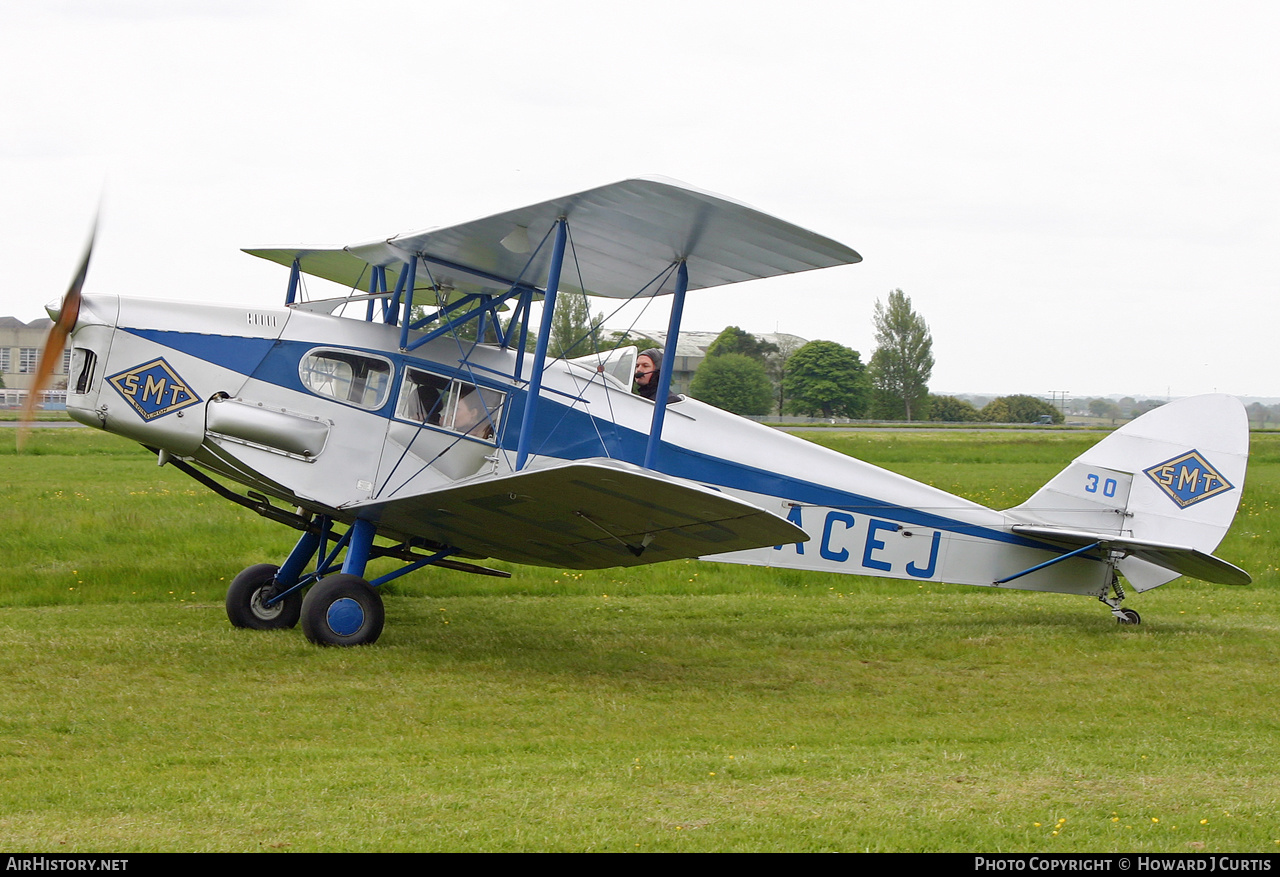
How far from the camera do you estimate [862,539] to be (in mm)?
9016

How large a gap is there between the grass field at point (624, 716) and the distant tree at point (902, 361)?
266 ft

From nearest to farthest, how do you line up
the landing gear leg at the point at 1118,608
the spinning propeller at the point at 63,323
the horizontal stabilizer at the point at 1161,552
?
the spinning propeller at the point at 63,323 → the horizontal stabilizer at the point at 1161,552 → the landing gear leg at the point at 1118,608

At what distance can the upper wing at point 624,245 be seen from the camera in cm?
653

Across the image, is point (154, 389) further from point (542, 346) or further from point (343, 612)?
point (542, 346)

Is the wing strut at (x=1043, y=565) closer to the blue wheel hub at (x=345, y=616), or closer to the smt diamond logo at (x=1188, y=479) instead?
the smt diamond logo at (x=1188, y=479)

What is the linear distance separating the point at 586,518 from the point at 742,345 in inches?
2505

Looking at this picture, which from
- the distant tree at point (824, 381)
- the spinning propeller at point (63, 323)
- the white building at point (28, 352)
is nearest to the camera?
the spinning propeller at point (63, 323)

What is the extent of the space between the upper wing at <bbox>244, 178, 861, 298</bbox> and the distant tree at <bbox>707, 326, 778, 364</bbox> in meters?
53.7

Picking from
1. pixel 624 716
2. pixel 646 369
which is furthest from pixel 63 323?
pixel 624 716

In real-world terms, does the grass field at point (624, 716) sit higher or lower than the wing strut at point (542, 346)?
lower

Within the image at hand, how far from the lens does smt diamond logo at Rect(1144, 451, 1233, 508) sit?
9273 millimetres

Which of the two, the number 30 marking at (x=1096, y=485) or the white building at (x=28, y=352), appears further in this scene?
the number 30 marking at (x=1096, y=485)

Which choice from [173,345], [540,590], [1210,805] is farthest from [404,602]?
[1210,805]

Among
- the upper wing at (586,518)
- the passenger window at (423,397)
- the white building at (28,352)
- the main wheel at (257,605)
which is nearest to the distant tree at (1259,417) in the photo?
the white building at (28,352)
